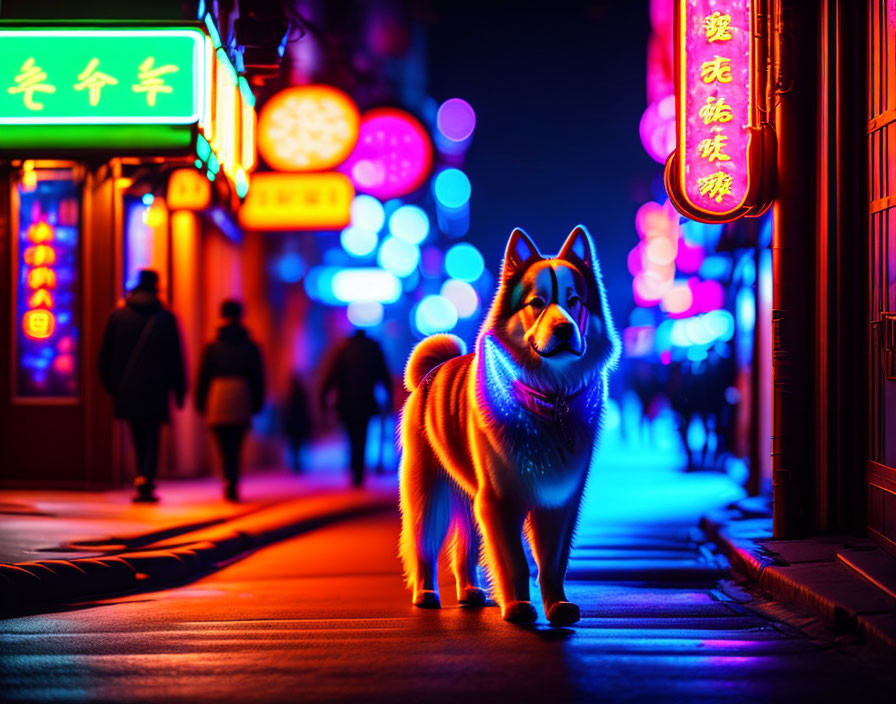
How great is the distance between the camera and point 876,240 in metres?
7.33

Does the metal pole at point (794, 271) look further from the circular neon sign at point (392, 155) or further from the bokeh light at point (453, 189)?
the bokeh light at point (453, 189)

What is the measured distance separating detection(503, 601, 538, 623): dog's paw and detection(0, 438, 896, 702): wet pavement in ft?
0.22

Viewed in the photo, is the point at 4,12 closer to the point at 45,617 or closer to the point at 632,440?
the point at 45,617

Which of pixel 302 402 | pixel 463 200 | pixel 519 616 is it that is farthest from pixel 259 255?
pixel 463 200

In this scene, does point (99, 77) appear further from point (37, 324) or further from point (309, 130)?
point (309, 130)

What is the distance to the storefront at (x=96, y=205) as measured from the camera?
32.8ft

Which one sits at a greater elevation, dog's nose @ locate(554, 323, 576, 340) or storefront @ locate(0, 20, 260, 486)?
storefront @ locate(0, 20, 260, 486)

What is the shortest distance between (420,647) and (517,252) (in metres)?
2.01

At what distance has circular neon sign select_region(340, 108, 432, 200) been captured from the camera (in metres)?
17.8

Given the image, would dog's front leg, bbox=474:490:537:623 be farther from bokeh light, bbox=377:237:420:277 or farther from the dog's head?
bokeh light, bbox=377:237:420:277

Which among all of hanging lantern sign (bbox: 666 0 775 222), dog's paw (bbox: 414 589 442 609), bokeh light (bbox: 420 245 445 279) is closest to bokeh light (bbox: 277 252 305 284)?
hanging lantern sign (bbox: 666 0 775 222)

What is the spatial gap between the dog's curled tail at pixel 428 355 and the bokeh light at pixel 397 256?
90.1 feet

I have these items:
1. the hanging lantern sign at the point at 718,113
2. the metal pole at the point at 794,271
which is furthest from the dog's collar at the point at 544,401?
the hanging lantern sign at the point at 718,113

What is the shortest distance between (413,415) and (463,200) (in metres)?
92.6
